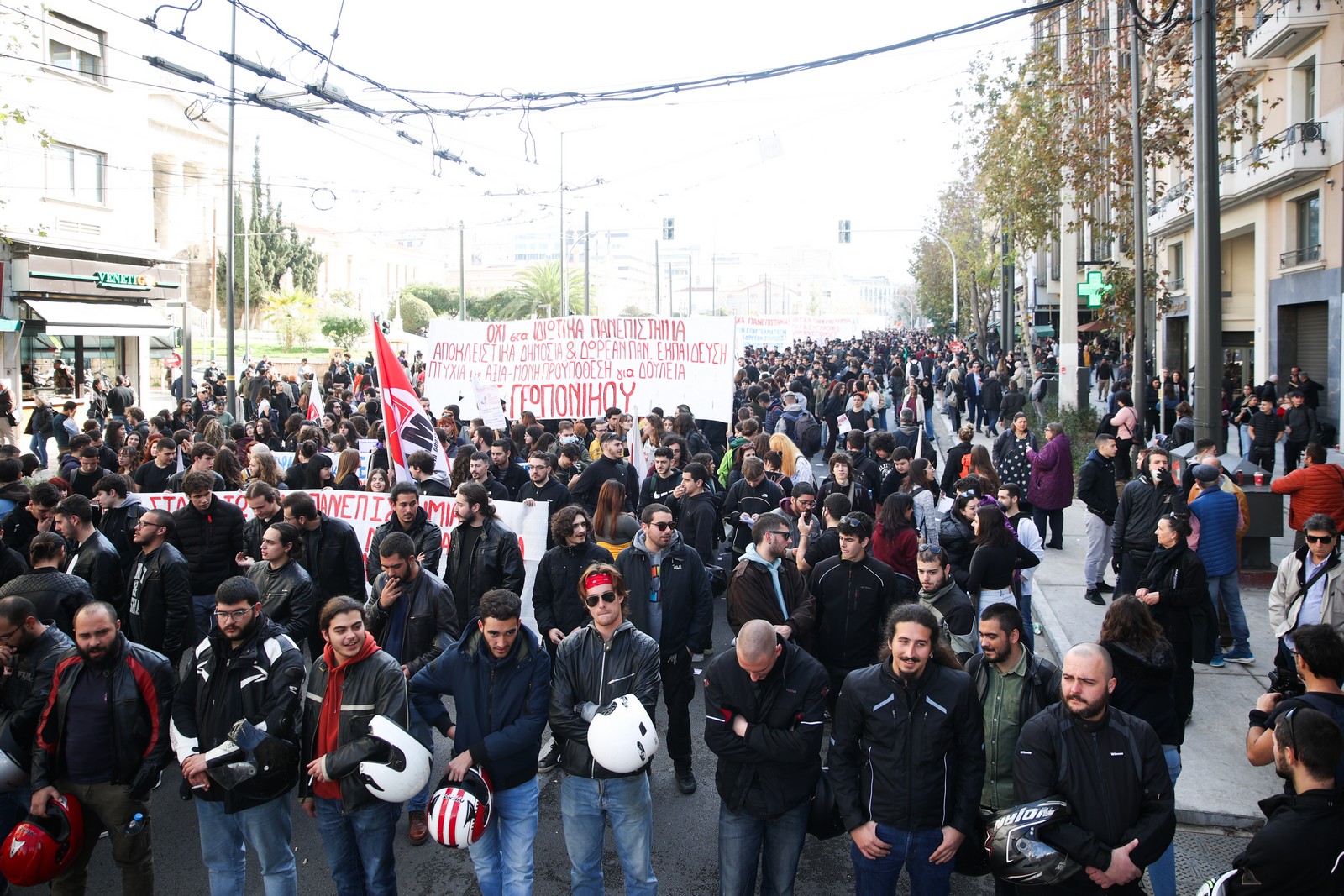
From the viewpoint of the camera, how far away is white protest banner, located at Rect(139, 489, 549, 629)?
28.2 ft

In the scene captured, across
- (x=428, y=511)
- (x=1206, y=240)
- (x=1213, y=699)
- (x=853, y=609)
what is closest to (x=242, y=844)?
(x=853, y=609)

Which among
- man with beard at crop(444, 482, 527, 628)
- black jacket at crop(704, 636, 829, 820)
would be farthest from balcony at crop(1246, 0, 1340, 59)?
black jacket at crop(704, 636, 829, 820)

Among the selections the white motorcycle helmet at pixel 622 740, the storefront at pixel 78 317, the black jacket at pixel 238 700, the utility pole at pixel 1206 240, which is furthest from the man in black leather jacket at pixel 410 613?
the storefront at pixel 78 317

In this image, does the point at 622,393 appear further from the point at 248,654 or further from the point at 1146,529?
the point at 248,654

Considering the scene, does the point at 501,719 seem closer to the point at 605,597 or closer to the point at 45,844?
the point at 605,597

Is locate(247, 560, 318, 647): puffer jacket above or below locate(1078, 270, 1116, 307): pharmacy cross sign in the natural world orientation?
below

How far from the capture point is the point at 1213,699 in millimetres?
7660

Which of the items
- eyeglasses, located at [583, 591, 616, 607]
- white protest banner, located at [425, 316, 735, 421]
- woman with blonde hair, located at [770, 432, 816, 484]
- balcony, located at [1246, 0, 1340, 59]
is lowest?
eyeglasses, located at [583, 591, 616, 607]

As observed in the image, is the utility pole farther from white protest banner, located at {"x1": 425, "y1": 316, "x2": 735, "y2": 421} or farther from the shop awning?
the shop awning

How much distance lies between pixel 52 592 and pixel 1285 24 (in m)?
24.4

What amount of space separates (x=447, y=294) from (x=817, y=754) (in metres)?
87.8

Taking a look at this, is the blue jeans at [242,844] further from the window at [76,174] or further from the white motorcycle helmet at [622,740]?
the window at [76,174]

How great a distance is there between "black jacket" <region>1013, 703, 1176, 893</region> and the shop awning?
28902 millimetres

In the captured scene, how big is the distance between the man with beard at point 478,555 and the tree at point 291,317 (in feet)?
169
